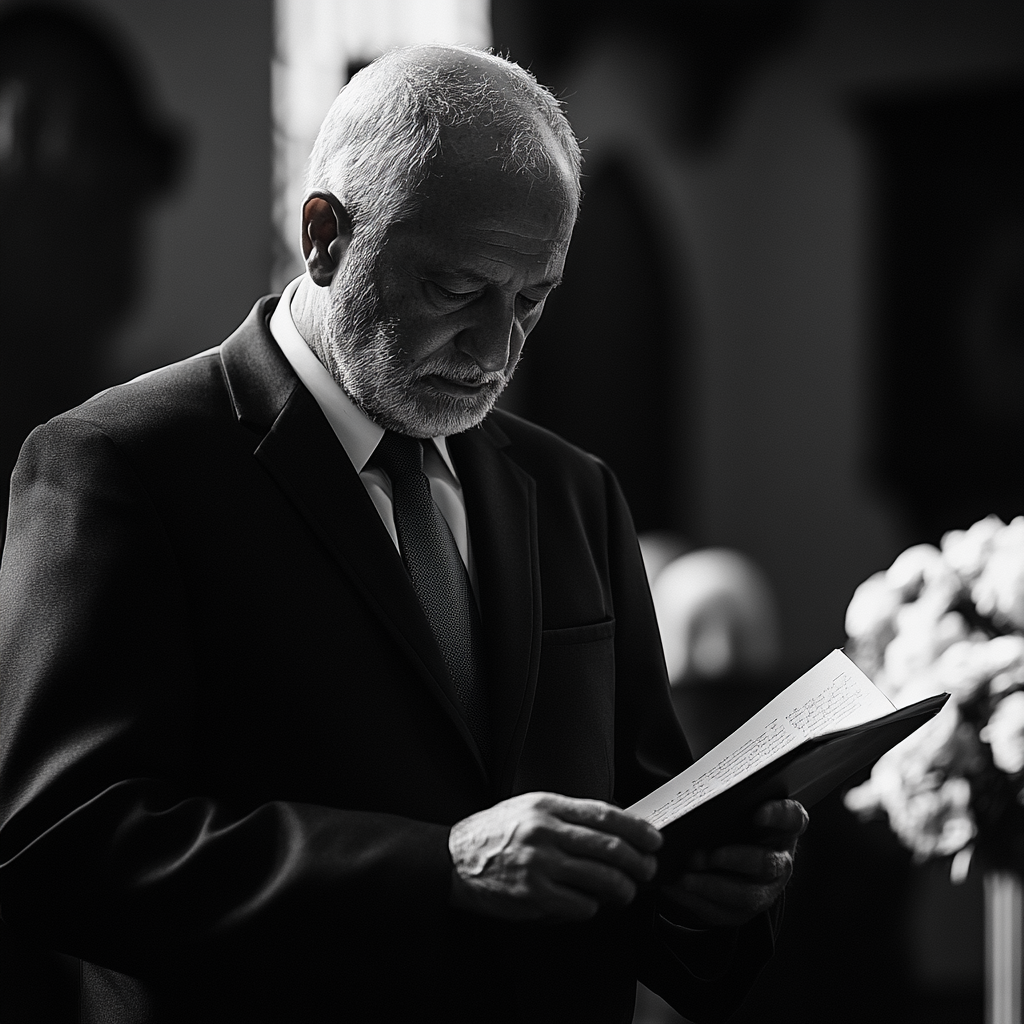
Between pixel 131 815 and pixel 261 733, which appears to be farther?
pixel 261 733

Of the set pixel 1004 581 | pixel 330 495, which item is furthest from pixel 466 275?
pixel 1004 581

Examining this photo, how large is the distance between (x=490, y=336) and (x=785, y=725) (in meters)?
0.54

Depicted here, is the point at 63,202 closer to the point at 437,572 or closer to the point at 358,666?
the point at 437,572

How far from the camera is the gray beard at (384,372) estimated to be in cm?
167

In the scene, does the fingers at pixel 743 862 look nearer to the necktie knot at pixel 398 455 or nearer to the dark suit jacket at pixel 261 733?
the dark suit jacket at pixel 261 733

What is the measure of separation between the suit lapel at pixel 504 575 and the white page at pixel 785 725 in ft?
0.53

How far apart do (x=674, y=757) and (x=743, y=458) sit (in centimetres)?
520

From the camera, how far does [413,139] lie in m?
1.63

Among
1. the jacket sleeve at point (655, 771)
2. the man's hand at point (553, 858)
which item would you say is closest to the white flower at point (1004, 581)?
the jacket sleeve at point (655, 771)

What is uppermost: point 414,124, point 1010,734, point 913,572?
point 414,124

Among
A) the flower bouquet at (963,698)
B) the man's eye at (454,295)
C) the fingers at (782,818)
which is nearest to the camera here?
the fingers at (782,818)

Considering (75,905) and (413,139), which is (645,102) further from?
(75,905)

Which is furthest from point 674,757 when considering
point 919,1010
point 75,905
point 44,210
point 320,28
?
point 320,28

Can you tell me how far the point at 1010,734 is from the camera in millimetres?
2457
